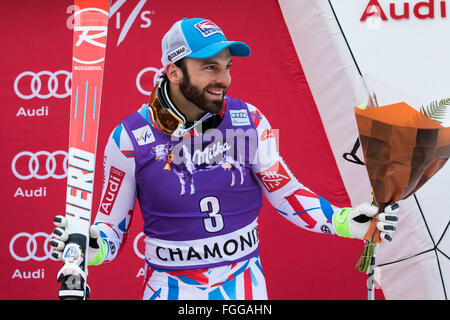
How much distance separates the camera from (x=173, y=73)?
2035 mm

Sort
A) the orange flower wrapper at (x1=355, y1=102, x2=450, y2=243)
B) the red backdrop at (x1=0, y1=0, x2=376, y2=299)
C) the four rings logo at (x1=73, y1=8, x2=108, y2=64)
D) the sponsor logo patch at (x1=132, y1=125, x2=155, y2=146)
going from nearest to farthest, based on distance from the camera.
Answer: the orange flower wrapper at (x1=355, y1=102, x2=450, y2=243)
the four rings logo at (x1=73, y1=8, x2=108, y2=64)
the sponsor logo patch at (x1=132, y1=125, x2=155, y2=146)
the red backdrop at (x1=0, y1=0, x2=376, y2=299)

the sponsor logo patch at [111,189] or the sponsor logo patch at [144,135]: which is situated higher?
the sponsor logo patch at [144,135]

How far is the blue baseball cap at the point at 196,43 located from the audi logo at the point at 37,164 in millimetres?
1367

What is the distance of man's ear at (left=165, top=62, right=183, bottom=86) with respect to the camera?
6.63ft

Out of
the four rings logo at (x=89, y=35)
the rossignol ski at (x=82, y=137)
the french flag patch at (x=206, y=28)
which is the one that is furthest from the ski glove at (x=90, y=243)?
the french flag patch at (x=206, y=28)

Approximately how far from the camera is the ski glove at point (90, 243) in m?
1.64

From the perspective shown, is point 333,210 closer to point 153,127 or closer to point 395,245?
point 153,127

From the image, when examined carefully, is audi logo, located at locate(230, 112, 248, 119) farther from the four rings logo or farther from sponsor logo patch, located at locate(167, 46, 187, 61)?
the four rings logo

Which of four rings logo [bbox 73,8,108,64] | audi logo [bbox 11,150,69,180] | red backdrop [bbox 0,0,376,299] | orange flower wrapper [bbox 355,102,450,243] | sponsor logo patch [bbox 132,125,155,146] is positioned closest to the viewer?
orange flower wrapper [bbox 355,102,450,243]

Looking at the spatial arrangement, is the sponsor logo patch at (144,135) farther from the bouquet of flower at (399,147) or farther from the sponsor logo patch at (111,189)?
the bouquet of flower at (399,147)

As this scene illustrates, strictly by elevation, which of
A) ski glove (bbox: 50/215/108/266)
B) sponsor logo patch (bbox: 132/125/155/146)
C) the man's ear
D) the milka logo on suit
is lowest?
ski glove (bbox: 50/215/108/266)

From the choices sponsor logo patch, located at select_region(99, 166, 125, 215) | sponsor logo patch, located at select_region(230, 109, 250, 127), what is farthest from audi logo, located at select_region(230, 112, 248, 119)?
sponsor logo patch, located at select_region(99, 166, 125, 215)
